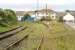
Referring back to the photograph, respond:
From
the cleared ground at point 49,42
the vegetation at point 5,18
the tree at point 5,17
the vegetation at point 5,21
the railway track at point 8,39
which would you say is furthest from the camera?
the tree at point 5,17

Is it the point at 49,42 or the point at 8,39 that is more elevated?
the point at 8,39

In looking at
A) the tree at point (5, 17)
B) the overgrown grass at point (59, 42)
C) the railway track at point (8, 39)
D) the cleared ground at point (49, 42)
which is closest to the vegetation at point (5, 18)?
the tree at point (5, 17)

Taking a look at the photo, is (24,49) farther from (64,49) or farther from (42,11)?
(42,11)

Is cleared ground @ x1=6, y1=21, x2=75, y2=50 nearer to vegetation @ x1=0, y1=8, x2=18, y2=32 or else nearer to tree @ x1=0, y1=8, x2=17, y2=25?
vegetation @ x1=0, y1=8, x2=18, y2=32

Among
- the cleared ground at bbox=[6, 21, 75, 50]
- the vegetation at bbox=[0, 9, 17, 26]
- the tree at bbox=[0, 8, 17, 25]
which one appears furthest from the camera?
the tree at bbox=[0, 8, 17, 25]

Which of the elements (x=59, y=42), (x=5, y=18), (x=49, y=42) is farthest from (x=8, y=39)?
(x=5, y=18)

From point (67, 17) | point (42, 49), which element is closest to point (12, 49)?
point (42, 49)

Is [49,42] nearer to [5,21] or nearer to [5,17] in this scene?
[5,21]

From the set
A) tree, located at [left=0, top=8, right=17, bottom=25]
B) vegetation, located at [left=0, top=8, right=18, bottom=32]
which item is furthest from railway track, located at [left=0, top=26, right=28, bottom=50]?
tree, located at [left=0, top=8, right=17, bottom=25]

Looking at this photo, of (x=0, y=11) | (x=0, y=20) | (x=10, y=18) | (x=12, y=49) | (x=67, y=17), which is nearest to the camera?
(x=12, y=49)

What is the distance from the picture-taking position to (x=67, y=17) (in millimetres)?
123875

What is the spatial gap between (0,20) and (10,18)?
47.4 ft

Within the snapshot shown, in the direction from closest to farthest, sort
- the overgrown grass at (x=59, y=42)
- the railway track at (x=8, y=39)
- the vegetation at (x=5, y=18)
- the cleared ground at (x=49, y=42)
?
the railway track at (x=8, y=39) < the cleared ground at (x=49, y=42) < the overgrown grass at (x=59, y=42) < the vegetation at (x=5, y=18)

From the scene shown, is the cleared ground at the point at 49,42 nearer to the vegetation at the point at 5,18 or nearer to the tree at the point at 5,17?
the vegetation at the point at 5,18
